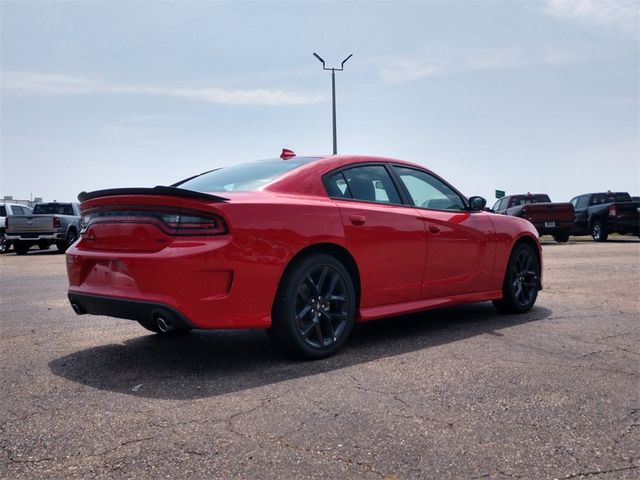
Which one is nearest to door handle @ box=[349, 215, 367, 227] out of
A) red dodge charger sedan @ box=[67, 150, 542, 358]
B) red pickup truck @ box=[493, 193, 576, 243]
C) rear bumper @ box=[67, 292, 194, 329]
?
red dodge charger sedan @ box=[67, 150, 542, 358]

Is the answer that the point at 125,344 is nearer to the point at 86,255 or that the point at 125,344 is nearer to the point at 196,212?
the point at 86,255

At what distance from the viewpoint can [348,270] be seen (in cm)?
473

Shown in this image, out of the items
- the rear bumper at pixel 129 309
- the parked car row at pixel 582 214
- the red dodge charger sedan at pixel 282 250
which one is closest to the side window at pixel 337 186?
the red dodge charger sedan at pixel 282 250

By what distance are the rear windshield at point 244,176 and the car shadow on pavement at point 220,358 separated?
120 centimetres

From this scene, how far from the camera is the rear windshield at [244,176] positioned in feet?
15.2

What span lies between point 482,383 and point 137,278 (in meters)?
2.18

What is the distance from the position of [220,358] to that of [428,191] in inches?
95.0

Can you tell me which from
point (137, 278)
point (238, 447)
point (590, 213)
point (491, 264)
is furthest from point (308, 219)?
point (590, 213)

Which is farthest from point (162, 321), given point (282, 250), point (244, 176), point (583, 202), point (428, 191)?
point (583, 202)

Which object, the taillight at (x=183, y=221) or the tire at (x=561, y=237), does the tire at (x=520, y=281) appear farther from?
the tire at (x=561, y=237)

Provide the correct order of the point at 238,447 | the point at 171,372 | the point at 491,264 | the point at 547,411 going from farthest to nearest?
the point at 491,264 < the point at 171,372 < the point at 547,411 < the point at 238,447

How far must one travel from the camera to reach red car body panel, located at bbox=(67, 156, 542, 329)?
12.7ft

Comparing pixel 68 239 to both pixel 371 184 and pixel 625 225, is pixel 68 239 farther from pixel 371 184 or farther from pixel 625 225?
pixel 625 225

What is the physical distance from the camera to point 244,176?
487cm
